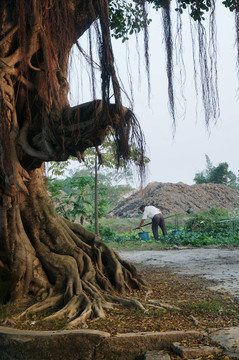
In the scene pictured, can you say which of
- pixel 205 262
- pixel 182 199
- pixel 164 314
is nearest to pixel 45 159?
pixel 164 314

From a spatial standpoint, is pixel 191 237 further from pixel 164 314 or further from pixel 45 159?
pixel 45 159

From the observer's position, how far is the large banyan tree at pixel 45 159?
14.0 feet

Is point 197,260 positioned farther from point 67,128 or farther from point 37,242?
point 67,128

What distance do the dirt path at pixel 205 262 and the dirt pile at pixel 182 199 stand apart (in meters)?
15.8

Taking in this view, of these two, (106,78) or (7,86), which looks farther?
(7,86)

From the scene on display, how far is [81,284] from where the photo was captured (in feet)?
16.8

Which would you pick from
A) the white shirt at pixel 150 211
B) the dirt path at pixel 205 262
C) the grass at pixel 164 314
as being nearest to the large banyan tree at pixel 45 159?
the grass at pixel 164 314

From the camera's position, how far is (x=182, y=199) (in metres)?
29.6

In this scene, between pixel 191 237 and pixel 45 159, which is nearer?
pixel 45 159

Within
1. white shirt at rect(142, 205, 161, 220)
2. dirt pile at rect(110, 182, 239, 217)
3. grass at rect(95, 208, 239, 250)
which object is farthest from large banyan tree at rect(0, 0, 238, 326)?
dirt pile at rect(110, 182, 239, 217)

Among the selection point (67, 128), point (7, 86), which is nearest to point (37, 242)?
point (67, 128)

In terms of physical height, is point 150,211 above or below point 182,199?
below

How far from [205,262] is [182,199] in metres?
21.0

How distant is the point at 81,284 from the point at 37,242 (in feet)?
3.01
